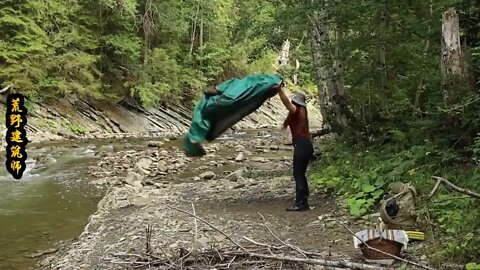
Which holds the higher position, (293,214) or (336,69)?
(336,69)

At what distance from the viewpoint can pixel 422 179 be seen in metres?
6.46

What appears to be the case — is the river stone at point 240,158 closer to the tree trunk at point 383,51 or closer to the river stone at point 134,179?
the river stone at point 134,179

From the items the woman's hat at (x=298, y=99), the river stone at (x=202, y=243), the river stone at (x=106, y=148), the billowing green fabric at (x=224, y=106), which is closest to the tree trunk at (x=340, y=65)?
the woman's hat at (x=298, y=99)

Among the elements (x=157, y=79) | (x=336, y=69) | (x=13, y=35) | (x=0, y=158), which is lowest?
(x=0, y=158)

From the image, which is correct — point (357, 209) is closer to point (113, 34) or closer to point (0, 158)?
point (0, 158)

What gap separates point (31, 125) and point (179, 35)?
12.6 meters

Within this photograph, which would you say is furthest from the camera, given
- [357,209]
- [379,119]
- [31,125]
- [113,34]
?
[113,34]

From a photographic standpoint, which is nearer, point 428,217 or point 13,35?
point 428,217

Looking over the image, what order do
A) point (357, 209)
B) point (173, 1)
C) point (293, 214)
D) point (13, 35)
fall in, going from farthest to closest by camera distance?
1. point (173, 1)
2. point (13, 35)
3. point (293, 214)
4. point (357, 209)

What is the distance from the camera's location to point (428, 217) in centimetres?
544

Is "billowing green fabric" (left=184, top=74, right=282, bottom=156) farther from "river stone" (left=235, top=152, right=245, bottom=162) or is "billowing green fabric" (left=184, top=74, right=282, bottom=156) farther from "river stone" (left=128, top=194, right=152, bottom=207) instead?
"river stone" (left=235, top=152, right=245, bottom=162)

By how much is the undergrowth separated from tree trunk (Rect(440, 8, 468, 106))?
720 millimetres

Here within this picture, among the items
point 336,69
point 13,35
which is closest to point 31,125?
point 13,35

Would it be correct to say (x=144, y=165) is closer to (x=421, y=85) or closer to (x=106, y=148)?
(x=106, y=148)
